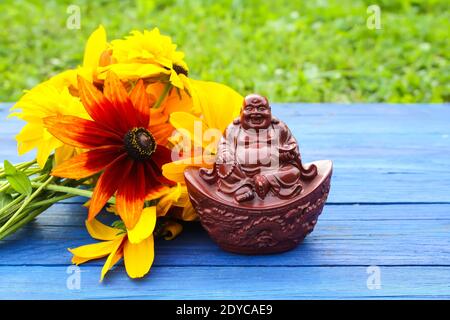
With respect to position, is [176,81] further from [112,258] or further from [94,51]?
[112,258]

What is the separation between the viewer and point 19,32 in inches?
131

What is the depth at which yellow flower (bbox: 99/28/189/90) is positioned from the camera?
121 centimetres

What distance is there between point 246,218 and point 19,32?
99.7 inches

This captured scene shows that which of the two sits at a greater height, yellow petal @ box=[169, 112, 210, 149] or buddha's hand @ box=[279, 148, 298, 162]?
yellow petal @ box=[169, 112, 210, 149]

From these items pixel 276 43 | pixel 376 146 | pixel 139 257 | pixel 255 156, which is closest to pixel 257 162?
pixel 255 156

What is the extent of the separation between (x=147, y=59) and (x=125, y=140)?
0.15m

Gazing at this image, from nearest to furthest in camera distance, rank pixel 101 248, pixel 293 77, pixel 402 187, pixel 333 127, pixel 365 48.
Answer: pixel 101 248, pixel 402 187, pixel 333 127, pixel 293 77, pixel 365 48

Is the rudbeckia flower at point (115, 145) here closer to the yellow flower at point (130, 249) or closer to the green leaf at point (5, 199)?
the yellow flower at point (130, 249)

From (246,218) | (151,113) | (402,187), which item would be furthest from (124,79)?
(402,187)

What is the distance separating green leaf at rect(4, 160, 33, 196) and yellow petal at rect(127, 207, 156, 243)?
221mm

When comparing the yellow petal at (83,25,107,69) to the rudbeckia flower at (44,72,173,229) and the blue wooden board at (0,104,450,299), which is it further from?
the blue wooden board at (0,104,450,299)

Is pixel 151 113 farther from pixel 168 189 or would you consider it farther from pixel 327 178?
pixel 327 178

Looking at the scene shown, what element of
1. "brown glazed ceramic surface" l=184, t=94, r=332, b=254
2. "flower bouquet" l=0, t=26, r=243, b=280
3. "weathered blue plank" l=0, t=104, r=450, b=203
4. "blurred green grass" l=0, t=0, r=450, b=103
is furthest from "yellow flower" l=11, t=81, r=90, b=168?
"blurred green grass" l=0, t=0, r=450, b=103
